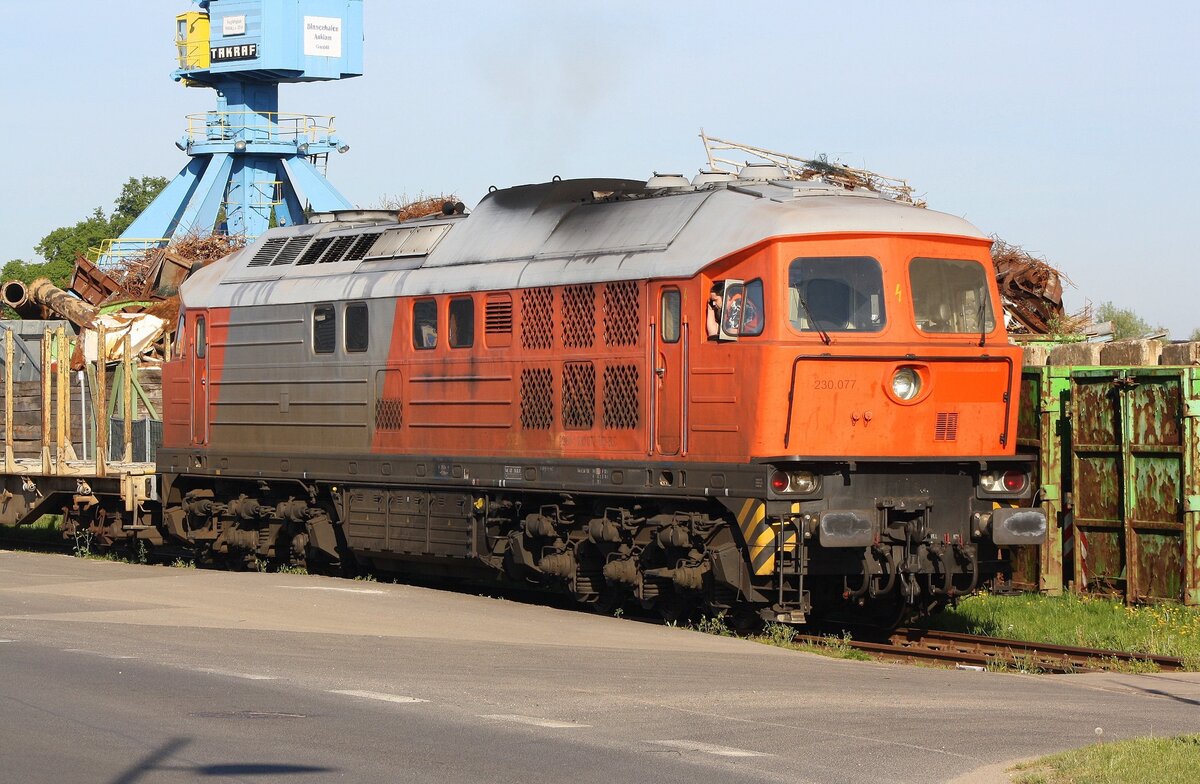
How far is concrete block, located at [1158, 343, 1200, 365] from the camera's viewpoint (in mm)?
17906

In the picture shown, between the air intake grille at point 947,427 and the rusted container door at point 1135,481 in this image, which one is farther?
the rusted container door at point 1135,481

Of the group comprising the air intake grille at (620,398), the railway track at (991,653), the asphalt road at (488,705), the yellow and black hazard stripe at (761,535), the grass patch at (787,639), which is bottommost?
the railway track at (991,653)

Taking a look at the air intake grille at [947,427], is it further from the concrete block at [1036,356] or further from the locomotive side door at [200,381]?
the locomotive side door at [200,381]

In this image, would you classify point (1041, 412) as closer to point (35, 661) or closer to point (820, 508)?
point (820, 508)

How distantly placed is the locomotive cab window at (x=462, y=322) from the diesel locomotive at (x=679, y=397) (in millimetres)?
26

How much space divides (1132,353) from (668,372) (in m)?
6.32

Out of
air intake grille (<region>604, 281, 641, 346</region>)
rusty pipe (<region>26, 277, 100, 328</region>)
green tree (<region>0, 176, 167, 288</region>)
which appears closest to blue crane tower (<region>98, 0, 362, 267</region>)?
green tree (<region>0, 176, 167, 288</region>)

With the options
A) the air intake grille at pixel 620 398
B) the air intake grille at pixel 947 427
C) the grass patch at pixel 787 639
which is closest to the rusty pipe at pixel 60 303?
the air intake grille at pixel 620 398

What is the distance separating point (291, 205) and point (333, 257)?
39.9m

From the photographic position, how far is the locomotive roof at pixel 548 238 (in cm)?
1493

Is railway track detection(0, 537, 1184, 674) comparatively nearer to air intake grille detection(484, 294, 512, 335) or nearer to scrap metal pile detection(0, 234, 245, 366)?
air intake grille detection(484, 294, 512, 335)

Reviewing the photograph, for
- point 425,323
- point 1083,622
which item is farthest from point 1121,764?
point 425,323

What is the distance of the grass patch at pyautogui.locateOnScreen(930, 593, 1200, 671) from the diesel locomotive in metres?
1.09

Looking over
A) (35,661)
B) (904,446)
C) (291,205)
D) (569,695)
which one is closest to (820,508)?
(904,446)
